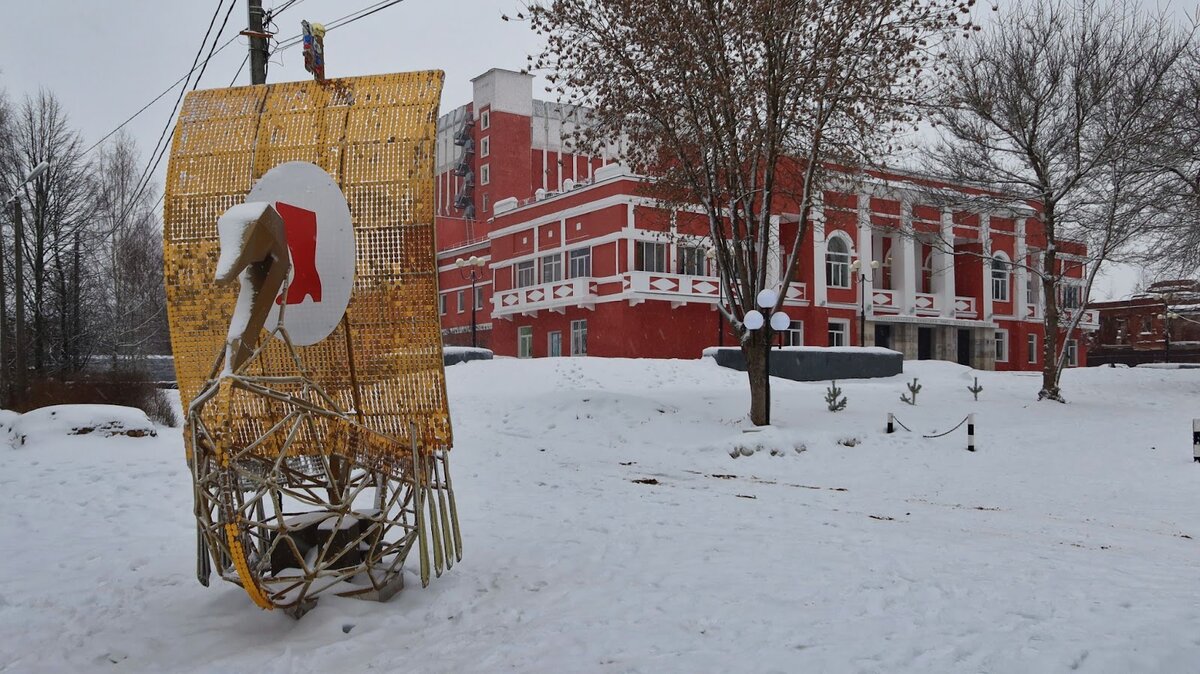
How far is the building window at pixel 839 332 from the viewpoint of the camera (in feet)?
129

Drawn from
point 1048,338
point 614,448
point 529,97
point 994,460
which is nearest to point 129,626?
point 614,448

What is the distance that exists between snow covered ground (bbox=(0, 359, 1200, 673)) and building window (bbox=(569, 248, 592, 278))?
21187mm

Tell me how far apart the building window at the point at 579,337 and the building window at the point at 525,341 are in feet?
11.5

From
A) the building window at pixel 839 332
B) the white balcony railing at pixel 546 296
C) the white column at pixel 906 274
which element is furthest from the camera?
the white column at pixel 906 274

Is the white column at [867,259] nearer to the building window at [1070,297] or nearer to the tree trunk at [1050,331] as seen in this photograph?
the building window at [1070,297]

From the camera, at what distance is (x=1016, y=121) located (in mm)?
21859

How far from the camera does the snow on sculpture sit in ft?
18.5

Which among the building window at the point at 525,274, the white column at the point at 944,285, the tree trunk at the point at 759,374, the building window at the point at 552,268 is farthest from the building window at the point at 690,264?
the tree trunk at the point at 759,374

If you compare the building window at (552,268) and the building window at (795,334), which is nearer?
the building window at (795,334)

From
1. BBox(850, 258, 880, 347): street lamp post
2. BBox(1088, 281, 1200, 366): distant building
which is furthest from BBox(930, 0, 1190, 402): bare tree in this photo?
BBox(1088, 281, 1200, 366): distant building

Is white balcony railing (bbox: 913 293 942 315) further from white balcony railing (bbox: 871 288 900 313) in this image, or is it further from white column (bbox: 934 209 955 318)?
white balcony railing (bbox: 871 288 900 313)

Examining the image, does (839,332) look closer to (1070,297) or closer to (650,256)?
(1070,297)

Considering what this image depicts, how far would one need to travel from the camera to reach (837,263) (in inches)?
1549

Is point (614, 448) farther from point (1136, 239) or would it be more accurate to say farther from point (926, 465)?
point (1136, 239)
